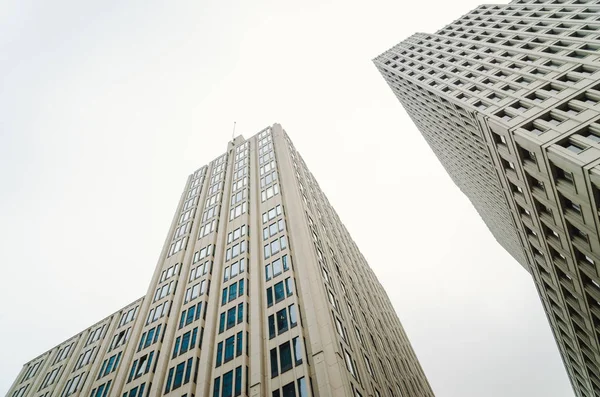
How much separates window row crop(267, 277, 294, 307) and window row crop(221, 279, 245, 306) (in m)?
4.59

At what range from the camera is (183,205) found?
76.2 m

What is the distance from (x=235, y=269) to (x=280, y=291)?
10.4 m

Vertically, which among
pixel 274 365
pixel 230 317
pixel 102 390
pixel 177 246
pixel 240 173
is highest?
pixel 240 173

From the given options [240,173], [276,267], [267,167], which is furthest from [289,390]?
[240,173]

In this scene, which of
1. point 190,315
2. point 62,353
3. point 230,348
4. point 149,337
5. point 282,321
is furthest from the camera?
point 62,353

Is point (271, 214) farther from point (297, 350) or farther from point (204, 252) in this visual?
point (297, 350)

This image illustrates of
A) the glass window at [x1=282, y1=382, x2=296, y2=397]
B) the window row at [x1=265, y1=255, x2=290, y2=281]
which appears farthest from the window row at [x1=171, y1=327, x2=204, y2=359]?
the glass window at [x1=282, y1=382, x2=296, y2=397]

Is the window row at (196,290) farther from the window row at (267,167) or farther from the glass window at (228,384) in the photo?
the window row at (267,167)

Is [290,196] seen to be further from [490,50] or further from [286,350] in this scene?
[490,50]

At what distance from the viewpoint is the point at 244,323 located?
38500mm

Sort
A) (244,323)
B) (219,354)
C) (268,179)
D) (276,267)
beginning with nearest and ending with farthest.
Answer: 1. (219,354)
2. (244,323)
3. (276,267)
4. (268,179)

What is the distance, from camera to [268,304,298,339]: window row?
35.4 m

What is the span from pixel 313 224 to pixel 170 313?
77.9 feet

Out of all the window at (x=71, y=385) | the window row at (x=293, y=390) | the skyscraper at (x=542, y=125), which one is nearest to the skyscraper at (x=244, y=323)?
the window row at (x=293, y=390)
